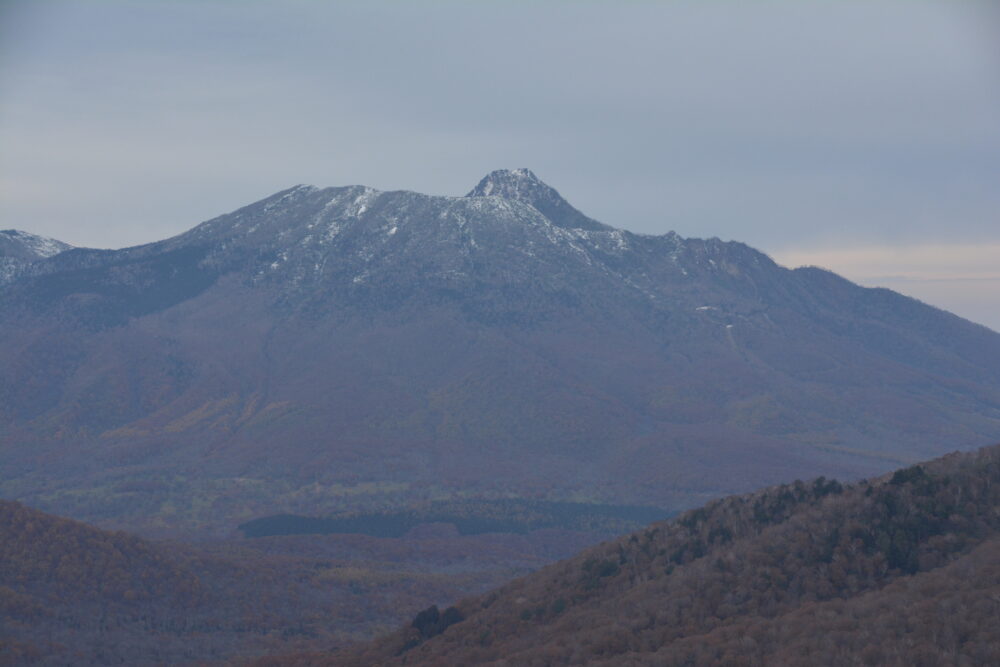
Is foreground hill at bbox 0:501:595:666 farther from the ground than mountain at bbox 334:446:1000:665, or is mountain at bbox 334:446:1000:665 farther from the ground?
mountain at bbox 334:446:1000:665

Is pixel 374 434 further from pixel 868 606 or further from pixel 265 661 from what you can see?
pixel 868 606

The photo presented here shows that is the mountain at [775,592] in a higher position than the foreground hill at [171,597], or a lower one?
higher

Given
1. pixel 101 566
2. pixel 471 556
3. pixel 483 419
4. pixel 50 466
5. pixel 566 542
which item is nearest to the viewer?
pixel 101 566

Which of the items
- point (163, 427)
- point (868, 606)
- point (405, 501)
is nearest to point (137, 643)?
point (868, 606)

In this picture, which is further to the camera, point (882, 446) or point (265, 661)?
point (882, 446)

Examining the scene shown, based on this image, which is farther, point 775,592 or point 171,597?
point 171,597

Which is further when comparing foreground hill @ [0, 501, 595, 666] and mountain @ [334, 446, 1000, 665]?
foreground hill @ [0, 501, 595, 666]

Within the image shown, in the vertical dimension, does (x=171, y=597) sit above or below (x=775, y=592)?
below

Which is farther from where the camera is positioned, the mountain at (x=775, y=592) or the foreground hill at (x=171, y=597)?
the foreground hill at (x=171, y=597)
